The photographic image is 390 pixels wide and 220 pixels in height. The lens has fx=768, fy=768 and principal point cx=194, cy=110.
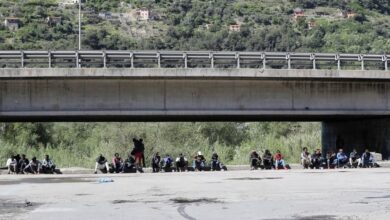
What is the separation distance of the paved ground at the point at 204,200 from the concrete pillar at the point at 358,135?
1686 cm

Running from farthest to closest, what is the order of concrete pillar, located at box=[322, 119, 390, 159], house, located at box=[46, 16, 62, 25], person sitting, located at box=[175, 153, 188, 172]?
house, located at box=[46, 16, 62, 25], concrete pillar, located at box=[322, 119, 390, 159], person sitting, located at box=[175, 153, 188, 172]

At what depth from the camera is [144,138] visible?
211 feet

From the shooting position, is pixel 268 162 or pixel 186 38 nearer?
pixel 268 162

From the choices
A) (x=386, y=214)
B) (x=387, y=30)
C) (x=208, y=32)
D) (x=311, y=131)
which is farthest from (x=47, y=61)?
(x=387, y=30)

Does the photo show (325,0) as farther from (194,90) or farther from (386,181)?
(386,181)

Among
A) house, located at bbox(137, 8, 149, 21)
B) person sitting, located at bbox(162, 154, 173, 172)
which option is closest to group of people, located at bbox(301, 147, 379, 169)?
person sitting, located at bbox(162, 154, 173, 172)

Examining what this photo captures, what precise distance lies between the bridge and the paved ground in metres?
12.5

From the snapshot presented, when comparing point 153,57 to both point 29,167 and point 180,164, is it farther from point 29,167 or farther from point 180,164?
point 29,167

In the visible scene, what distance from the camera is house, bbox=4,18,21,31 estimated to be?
438ft

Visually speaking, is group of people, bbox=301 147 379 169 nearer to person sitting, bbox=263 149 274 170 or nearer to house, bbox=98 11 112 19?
person sitting, bbox=263 149 274 170

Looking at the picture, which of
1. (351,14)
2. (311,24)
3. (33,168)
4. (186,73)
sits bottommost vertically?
(33,168)

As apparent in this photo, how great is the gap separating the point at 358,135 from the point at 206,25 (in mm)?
119247

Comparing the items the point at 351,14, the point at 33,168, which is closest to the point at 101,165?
the point at 33,168

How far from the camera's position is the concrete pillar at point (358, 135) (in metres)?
42.3
